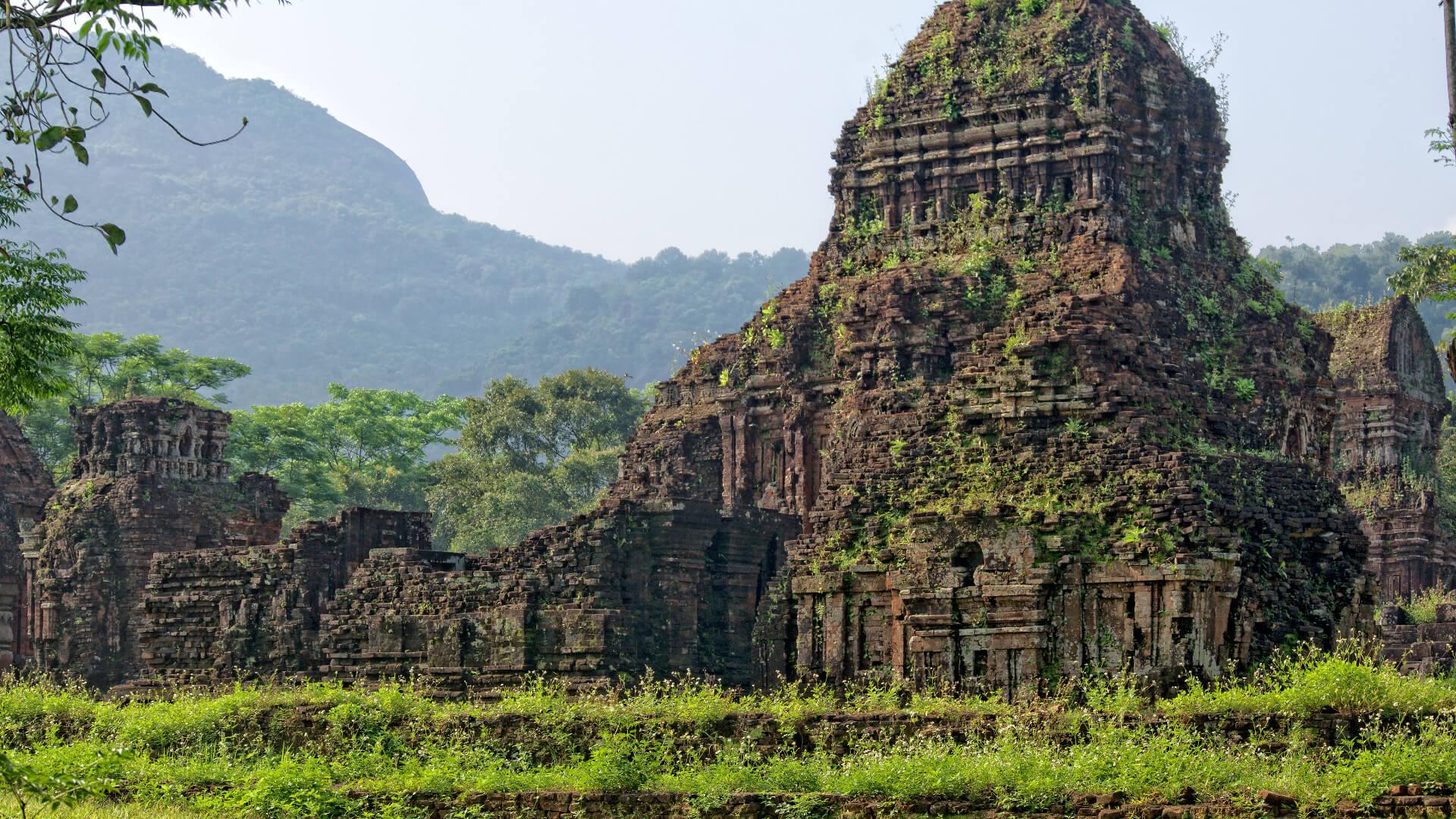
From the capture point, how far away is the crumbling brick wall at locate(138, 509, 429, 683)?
35.4 metres

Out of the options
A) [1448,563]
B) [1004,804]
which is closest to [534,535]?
[1004,804]

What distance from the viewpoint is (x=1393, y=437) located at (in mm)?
46438

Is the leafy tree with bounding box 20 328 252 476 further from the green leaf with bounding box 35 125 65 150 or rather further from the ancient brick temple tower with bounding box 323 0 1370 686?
the green leaf with bounding box 35 125 65 150

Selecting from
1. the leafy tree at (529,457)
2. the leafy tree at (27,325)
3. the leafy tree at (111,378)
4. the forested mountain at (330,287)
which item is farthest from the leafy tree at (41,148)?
the forested mountain at (330,287)

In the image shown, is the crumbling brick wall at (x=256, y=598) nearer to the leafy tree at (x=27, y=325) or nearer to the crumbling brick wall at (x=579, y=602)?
the crumbling brick wall at (x=579, y=602)

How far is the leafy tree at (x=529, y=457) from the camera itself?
57625 millimetres

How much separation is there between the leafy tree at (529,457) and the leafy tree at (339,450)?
239 centimetres

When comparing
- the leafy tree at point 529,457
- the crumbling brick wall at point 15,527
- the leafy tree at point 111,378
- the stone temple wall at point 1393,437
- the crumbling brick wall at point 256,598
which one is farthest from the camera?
the leafy tree at point 111,378

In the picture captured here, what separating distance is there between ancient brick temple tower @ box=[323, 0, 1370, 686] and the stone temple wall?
10.00 meters

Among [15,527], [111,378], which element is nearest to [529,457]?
[111,378]

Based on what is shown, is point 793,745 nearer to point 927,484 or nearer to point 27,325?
point 927,484

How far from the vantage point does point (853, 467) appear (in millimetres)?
29047

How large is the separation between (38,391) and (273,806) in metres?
6.07

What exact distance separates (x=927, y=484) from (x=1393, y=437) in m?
21.9
